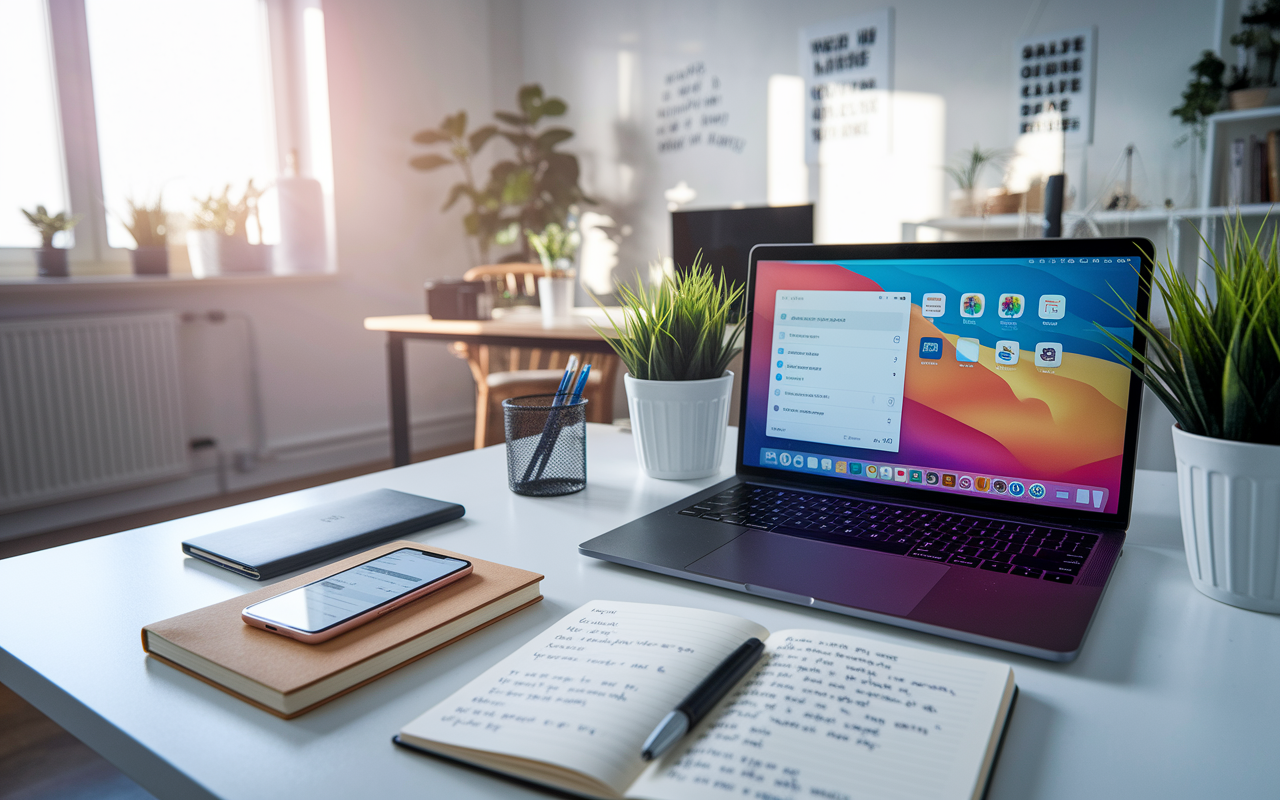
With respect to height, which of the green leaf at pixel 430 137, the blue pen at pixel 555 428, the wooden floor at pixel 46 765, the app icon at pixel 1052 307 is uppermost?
the green leaf at pixel 430 137

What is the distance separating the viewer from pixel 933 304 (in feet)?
2.62

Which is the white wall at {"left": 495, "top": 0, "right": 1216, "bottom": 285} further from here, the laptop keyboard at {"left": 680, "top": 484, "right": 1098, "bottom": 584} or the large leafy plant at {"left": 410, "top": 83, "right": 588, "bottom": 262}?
the laptop keyboard at {"left": 680, "top": 484, "right": 1098, "bottom": 584}

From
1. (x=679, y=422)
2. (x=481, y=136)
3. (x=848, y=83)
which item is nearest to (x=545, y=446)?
(x=679, y=422)

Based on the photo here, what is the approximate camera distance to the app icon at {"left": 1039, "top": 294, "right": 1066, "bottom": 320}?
735 millimetres

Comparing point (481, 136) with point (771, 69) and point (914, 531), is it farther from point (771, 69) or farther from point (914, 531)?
point (914, 531)

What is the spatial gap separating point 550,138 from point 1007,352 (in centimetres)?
345

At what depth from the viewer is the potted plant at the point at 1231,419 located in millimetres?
542

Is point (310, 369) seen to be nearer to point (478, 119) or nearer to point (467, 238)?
point (467, 238)

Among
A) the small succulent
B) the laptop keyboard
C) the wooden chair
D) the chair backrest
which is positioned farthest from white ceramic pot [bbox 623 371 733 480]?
the small succulent

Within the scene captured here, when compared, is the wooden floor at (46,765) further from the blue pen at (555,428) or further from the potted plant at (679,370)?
the potted plant at (679,370)

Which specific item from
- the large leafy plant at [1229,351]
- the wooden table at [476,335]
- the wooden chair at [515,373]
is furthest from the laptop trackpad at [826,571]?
the wooden chair at [515,373]

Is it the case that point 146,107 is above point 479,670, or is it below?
above

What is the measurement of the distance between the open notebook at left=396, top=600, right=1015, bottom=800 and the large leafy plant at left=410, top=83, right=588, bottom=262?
137 inches

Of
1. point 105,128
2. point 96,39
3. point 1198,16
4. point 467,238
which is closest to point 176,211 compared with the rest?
point 105,128
